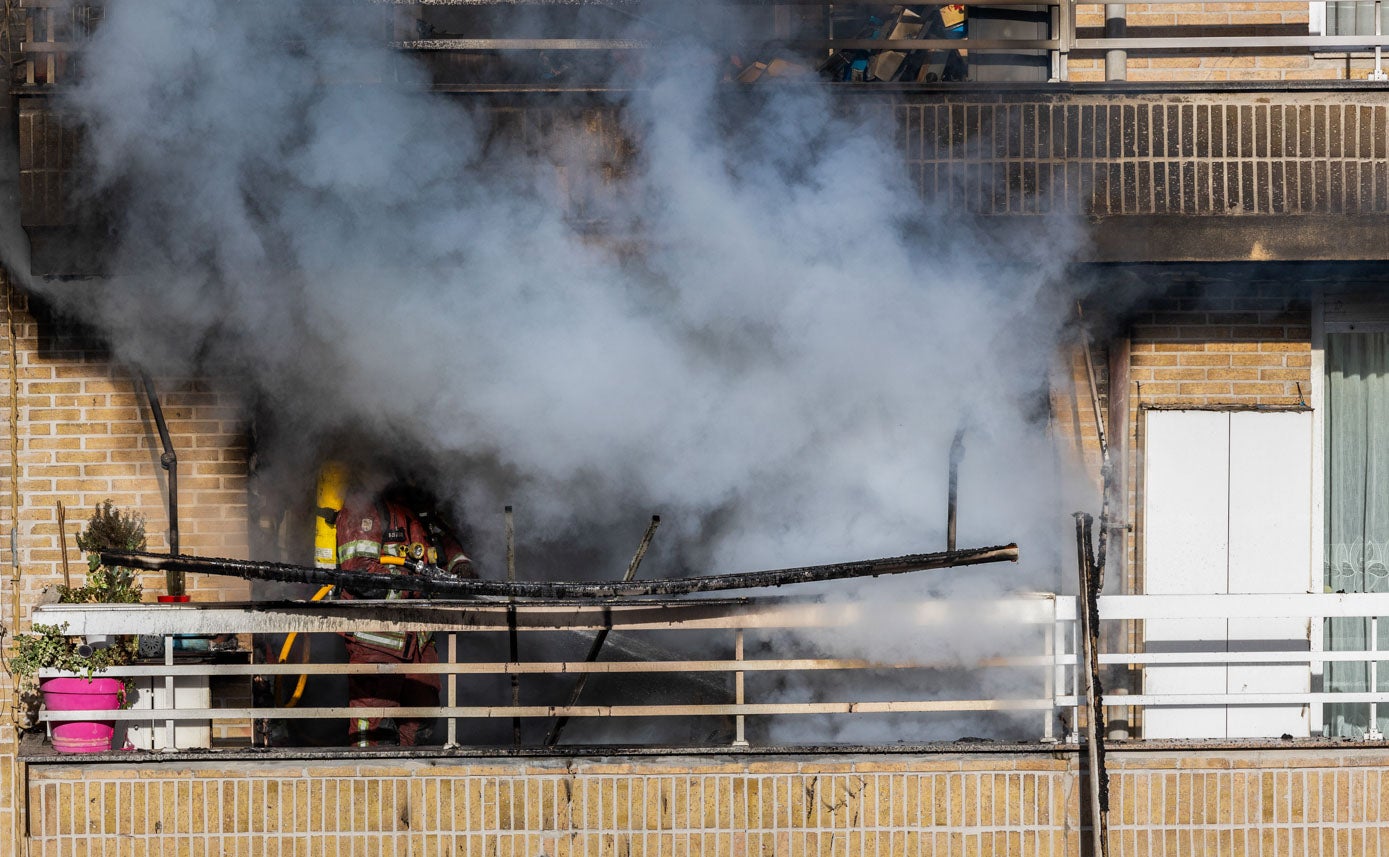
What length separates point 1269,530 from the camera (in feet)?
21.7

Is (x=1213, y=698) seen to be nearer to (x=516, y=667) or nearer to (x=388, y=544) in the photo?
(x=516, y=667)

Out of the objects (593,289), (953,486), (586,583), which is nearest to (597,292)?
(593,289)

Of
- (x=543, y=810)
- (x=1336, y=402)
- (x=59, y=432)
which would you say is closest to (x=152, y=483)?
(x=59, y=432)

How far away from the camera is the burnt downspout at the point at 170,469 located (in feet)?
21.1

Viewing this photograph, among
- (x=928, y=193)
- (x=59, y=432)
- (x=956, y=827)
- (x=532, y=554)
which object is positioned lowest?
(x=956, y=827)

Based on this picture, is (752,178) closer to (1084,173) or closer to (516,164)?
(516,164)

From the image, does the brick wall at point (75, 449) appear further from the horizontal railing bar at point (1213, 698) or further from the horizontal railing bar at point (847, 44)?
the horizontal railing bar at point (1213, 698)

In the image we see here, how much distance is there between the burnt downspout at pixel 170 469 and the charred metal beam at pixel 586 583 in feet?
2.07

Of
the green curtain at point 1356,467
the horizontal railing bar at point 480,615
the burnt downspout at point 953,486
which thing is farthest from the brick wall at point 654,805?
the green curtain at point 1356,467

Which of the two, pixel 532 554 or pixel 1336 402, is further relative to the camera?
pixel 532 554

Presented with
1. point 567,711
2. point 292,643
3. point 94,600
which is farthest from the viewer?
point 292,643

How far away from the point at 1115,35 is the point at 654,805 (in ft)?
13.9

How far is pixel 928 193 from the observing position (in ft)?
20.6

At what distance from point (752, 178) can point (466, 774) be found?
2.95 metres
